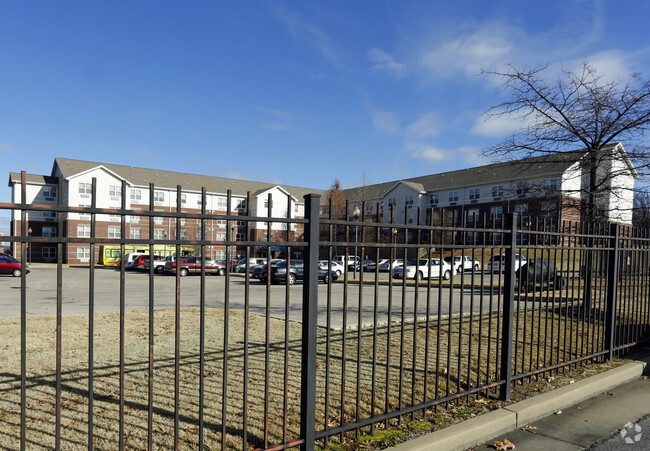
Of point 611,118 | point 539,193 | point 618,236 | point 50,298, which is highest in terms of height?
point 611,118

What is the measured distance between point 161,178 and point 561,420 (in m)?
59.2

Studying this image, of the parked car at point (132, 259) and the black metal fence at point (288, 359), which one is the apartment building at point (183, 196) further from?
the black metal fence at point (288, 359)

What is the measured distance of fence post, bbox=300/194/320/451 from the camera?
A: 324 cm

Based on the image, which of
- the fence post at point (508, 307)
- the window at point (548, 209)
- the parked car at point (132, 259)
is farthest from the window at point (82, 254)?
the fence post at point (508, 307)

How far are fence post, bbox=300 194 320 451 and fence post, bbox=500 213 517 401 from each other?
2.55 meters

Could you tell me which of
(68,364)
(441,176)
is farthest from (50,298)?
(441,176)

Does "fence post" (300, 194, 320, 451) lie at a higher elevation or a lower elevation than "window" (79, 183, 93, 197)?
lower

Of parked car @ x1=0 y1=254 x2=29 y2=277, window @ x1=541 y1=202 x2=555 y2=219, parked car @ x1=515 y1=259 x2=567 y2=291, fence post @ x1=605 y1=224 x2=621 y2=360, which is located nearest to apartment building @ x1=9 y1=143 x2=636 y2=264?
parked car @ x1=0 y1=254 x2=29 y2=277

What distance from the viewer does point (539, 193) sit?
35.6 ft

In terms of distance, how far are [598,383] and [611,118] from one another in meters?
6.88

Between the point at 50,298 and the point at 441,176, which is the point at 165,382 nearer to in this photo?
the point at 50,298

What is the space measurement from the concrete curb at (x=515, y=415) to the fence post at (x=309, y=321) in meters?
0.81

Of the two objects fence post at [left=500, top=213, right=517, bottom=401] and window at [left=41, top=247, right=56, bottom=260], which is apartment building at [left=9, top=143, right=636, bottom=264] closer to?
window at [left=41, top=247, right=56, bottom=260]

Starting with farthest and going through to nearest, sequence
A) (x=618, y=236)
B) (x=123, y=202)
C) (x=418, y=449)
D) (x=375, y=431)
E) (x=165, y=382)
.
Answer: (x=618, y=236) → (x=165, y=382) → (x=375, y=431) → (x=418, y=449) → (x=123, y=202)
